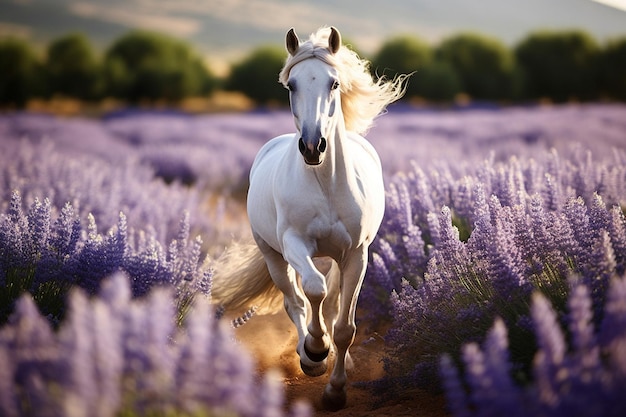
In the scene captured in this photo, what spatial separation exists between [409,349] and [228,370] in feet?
5.67

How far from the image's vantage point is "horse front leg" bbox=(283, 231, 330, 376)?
269 centimetres

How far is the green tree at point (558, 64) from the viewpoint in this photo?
39875 millimetres

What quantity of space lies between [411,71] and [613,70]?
1331 cm

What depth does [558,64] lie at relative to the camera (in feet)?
134

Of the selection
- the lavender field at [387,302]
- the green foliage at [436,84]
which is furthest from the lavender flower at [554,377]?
the green foliage at [436,84]

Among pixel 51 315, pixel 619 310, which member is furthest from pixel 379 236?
pixel 619 310

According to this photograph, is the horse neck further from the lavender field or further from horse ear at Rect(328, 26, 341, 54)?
the lavender field

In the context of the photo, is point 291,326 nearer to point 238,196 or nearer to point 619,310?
point 619,310

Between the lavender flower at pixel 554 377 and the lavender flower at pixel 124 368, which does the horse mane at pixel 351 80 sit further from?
the lavender flower at pixel 554 377

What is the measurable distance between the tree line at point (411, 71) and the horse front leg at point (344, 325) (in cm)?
3260

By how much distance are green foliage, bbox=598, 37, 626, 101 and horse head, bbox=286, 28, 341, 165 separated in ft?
131

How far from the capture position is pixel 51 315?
8.90 feet

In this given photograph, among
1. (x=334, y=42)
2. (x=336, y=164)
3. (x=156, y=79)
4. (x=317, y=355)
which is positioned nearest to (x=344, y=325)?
(x=317, y=355)

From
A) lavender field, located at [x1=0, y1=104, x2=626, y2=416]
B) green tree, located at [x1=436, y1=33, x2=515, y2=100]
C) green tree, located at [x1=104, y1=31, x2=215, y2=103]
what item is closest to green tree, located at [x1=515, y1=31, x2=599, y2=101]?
green tree, located at [x1=436, y1=33, x2=515, y2=100]
